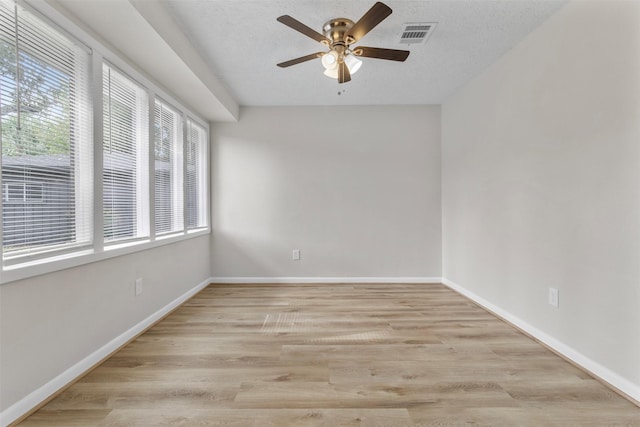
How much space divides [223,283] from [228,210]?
3.27ft

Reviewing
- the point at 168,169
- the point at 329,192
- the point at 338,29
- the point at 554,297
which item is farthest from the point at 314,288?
the point at 338,29

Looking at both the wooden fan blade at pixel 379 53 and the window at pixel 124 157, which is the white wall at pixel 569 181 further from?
the window at pixel 124 157

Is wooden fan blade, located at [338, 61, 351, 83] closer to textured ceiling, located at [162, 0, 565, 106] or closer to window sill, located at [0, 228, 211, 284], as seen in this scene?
textured ceiling, located at [162, 0, 565, 106]

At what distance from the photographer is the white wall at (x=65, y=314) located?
1.38 meters

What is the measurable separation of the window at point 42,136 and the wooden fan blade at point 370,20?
68.8 inches

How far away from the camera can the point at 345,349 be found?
82.4 inches

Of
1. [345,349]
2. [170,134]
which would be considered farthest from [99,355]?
[170,134]

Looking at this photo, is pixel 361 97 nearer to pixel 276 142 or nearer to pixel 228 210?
pixel 276 142

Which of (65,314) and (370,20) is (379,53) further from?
(65,314)


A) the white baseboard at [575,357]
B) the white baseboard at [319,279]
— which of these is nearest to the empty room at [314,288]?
the white baseboard at [575,357]

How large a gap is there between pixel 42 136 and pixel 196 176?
2086 mm

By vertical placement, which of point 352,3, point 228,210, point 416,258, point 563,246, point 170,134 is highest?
point 352,3

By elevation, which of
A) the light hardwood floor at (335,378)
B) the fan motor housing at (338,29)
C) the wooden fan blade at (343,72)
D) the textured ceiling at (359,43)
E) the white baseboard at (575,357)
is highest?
the textured ceiling at (359,43)

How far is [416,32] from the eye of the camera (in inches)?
88.4
